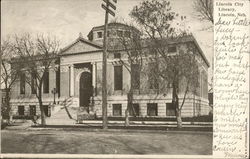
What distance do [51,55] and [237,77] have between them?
2080mm

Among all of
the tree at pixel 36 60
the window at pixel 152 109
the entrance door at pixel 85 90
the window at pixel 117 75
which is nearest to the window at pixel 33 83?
the tree at pixel 36 60

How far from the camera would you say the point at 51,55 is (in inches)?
186

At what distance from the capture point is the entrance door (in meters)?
4.66

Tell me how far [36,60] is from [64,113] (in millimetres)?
709

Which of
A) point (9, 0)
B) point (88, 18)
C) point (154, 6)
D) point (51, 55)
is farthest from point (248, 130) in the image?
point (9, 0)

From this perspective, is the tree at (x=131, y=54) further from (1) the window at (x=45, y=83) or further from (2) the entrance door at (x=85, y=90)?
(1) the window at (x=45, y=83)

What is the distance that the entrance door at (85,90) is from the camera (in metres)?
4.66

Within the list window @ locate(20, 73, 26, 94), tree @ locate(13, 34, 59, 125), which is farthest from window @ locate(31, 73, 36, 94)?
window @ locate(20, 73, 26, 94)

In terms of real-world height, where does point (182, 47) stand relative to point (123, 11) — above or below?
below

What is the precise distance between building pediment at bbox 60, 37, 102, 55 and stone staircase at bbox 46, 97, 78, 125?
55 centimetres

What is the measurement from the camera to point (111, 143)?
4129mm

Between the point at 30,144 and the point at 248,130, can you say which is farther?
the point at 30,144

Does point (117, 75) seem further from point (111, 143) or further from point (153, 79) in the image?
point (111, 143)

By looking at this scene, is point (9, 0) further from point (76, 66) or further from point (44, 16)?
point (76, 66)
